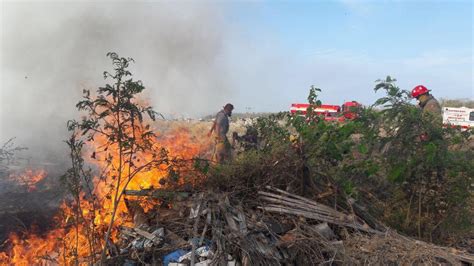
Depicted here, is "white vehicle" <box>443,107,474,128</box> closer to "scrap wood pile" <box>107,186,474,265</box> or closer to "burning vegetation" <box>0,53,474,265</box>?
"burning vegetation" <box>0,53,474,265</box>

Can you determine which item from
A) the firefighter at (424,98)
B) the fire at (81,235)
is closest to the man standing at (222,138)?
the fire at (81,235)

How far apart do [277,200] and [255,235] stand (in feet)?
2.39

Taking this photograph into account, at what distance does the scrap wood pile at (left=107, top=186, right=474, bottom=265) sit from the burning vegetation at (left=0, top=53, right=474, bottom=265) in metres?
0.01

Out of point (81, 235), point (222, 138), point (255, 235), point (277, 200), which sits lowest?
point (81, 235)

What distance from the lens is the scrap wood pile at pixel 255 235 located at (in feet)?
13.5

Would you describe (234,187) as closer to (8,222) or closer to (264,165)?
(264,165)

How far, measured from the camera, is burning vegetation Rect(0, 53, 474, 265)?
421 centimetres

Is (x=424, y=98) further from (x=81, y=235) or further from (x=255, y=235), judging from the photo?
(x=81, y=235)

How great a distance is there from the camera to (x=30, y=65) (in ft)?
61.6

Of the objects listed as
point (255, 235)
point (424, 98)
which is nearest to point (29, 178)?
point (255, 235)

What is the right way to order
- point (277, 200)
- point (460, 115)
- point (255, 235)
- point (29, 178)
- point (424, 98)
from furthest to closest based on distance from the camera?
1. point (460, 115)
2. point (29, 178)
3. point (424, 98)
4. point (277, 200)
5. point (255, 235)

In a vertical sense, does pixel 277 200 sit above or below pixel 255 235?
above

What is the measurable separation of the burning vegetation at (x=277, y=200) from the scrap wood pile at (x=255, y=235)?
14 millimetres

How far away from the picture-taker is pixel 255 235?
433 centimetres
